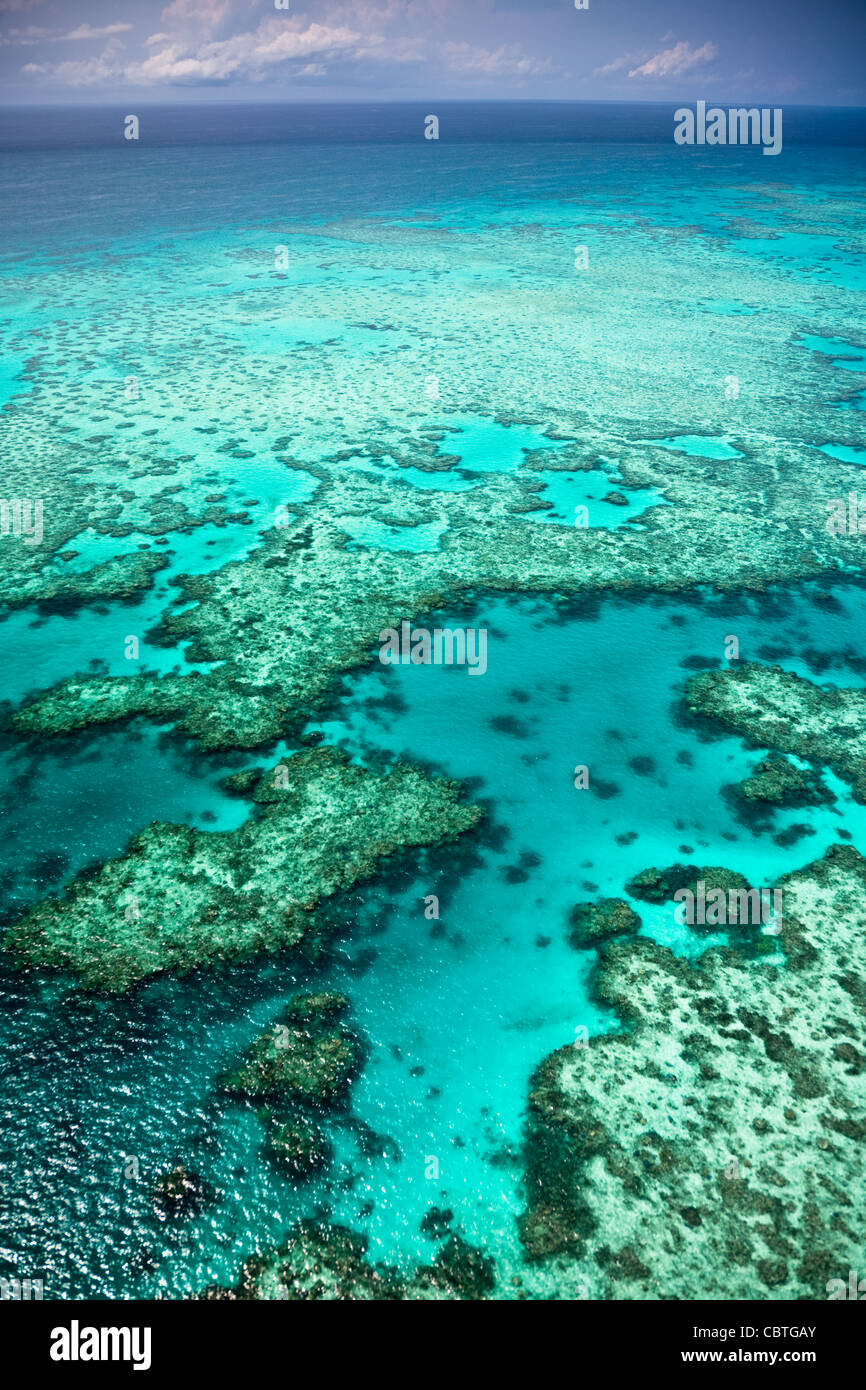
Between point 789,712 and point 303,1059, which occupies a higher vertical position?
point 789,712

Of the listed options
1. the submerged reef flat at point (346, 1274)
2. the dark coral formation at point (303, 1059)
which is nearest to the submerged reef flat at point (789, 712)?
the dark coral formation at point (303, 1059)

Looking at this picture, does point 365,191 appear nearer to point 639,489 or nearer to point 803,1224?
point 639,489

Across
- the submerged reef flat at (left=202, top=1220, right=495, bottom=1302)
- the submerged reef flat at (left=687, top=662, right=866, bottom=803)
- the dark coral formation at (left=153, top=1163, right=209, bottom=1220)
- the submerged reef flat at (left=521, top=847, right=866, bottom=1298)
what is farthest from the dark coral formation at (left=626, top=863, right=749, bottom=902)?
the dark coral formation at (left=153, top=1163, right=209, bottom=1220)

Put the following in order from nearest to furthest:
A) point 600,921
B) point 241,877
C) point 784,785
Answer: point 600,921 → point 241,877 → point 784,785

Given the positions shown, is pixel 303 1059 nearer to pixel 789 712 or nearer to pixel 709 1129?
pixel 709 1129

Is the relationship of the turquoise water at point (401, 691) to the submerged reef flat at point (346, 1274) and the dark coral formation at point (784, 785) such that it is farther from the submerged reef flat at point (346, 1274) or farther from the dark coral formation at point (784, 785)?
the dark coral formation at point (784, 785)

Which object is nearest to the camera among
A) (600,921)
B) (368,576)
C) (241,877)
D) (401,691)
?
(600,921)

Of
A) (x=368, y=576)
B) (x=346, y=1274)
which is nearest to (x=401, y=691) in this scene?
(x=368, y=576)
